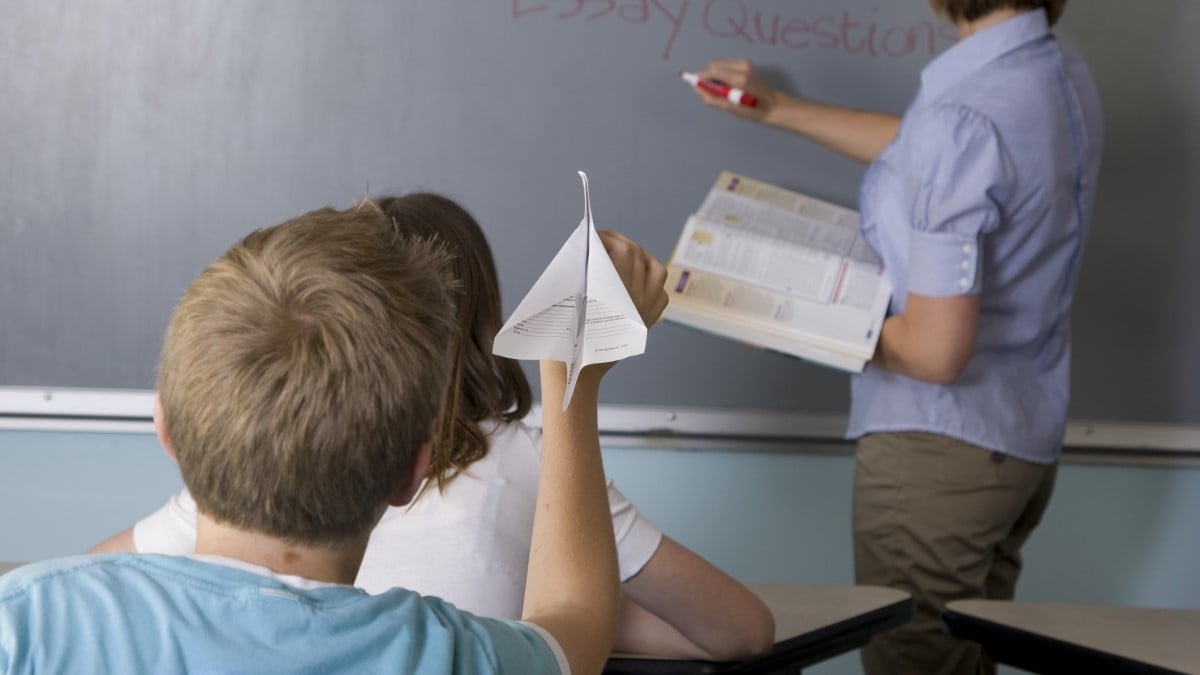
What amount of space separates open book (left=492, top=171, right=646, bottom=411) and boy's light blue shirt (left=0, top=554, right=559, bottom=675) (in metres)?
0.18

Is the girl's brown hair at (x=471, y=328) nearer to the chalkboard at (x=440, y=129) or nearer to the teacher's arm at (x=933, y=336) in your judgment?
the teacher's arm at (x=933, y=336)

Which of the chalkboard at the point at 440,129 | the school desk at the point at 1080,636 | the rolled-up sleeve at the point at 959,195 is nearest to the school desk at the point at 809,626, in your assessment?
the school desk at the point at 1080,636

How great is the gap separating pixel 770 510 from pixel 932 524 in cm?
63

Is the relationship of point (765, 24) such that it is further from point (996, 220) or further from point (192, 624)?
point (192, 624)

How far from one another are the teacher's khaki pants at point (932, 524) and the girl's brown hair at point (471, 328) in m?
0.77

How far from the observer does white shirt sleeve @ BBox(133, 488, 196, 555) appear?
133 cm

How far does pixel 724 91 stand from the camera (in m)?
2.26

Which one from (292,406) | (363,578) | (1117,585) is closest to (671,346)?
(1117,585)

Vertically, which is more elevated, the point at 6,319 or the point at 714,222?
the point at 714,222

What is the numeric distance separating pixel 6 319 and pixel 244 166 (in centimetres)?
52

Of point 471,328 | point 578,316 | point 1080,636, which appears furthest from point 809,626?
point 578,316

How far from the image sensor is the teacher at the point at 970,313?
1741 mm

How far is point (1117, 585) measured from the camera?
8.45 feet

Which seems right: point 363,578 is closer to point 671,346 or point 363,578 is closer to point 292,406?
point 292,406
